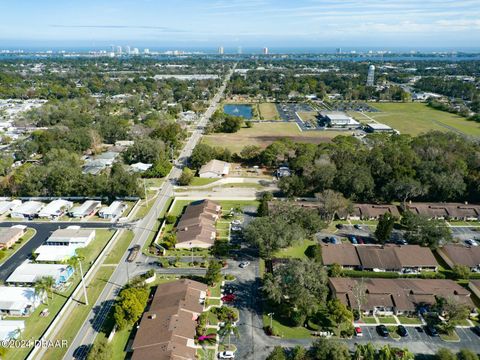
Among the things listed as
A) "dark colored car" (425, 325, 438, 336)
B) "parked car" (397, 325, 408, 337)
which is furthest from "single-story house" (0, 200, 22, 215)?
"dark colored car" (425, 325, 438, 336)

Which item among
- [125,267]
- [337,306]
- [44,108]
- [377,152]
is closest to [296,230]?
[337,306]

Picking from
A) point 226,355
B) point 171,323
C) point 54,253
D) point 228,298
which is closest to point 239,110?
point 54,253

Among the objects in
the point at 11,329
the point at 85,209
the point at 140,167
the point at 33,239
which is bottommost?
the point at 33,239

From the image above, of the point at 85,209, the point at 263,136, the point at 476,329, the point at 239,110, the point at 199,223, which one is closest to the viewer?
the point at 476,329

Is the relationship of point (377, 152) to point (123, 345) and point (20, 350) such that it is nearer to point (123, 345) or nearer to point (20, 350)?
point (123, 345)

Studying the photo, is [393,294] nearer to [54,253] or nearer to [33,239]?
[54,253]
